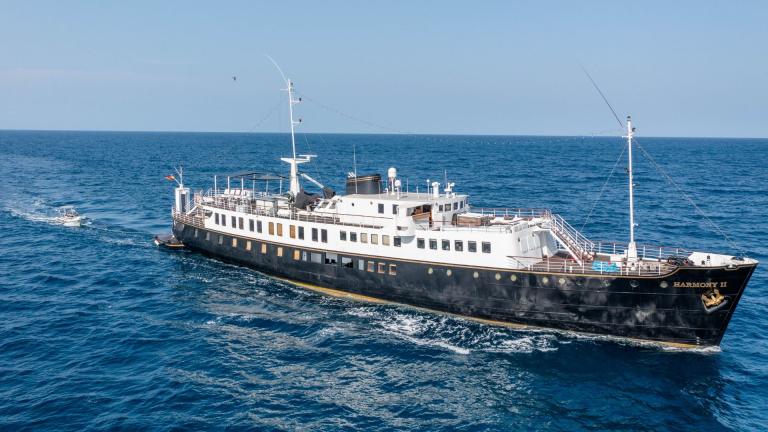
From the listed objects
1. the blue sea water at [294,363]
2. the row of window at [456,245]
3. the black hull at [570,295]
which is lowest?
the blue sea water at [294,363]

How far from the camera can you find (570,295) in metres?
30.4

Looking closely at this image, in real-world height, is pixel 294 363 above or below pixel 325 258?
below

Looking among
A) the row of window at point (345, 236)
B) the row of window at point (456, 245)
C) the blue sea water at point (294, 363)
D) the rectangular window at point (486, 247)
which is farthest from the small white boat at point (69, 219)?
the rectangular window at point (486, 247)

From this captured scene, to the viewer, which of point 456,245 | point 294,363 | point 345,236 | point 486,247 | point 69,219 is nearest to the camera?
point 294,363

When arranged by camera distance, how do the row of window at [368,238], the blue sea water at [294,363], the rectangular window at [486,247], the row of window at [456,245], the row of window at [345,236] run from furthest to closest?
the row of window at [368,238] < the row of window at [345,236] < the row of window at [456,245] < the rectangular window at [486,247] < the blue sea water at [294,363]

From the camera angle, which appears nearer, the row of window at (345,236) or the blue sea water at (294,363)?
the blue sea water at (294,363)

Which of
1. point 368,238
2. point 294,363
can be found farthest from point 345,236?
point 294,363

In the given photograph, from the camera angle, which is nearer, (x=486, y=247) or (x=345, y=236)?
(x=486, y=247)

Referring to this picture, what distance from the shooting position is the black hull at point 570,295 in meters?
28.2

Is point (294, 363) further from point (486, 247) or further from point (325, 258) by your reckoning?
point (486, 247)

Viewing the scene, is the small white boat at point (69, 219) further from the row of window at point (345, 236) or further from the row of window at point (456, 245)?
the row of window at point (456, 245)

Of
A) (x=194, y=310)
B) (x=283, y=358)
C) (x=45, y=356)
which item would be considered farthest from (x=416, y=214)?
(x=45, y=356)

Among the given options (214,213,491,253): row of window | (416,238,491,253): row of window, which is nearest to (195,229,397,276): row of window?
(214,213,491,253): row of window

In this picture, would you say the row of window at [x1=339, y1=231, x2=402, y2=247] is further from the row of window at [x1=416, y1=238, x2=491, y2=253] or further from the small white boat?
the small white boat
